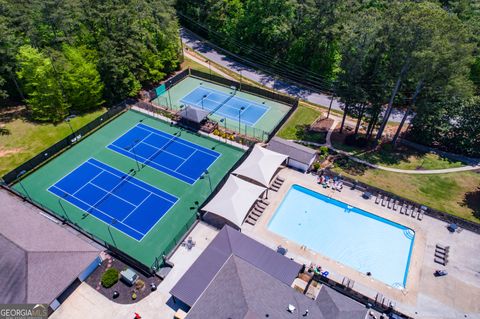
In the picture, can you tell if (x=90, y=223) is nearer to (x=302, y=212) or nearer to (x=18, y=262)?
(x=18, y=262)

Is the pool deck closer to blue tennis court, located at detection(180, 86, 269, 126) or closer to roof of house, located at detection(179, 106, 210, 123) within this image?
roof of house, located at detection(179, 106, 210, 123)

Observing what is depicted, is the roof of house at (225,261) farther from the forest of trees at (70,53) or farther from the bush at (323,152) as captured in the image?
the forest of trees at (70,53)

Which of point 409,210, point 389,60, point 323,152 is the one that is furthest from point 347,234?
point 389,60

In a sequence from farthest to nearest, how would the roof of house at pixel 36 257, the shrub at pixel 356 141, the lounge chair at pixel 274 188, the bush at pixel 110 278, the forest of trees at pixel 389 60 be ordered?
1. the shrub at pixel 356 141
2. the lounge chair at pixel 274 188
3. the forest of trees at pixel 389 60
4. the bush at pixel 110 278
5. the roof of house at pixel 36 257

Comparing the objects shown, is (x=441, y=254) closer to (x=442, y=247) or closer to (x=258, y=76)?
(x=442, y=247)

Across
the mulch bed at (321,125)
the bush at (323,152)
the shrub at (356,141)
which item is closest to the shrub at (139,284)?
the bush at (323,152)

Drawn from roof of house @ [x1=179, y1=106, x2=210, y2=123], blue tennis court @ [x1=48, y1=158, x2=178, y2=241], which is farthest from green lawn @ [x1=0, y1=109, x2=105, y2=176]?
roof of house @ [x1=179, y1=106, x2=210, y2=123]

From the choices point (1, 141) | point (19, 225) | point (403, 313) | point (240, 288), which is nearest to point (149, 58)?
point (1, 141)
